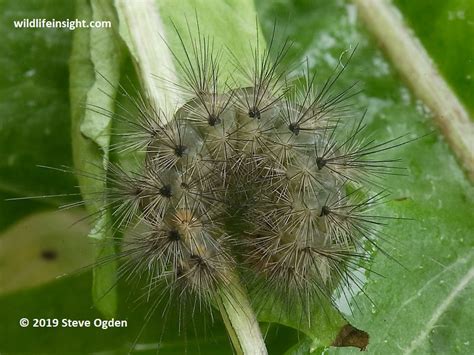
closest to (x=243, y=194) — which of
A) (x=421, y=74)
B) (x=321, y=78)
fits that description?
(x=321, y=78)

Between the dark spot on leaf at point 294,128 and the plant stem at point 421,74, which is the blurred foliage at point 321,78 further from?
the dark spot on leaf at point 294,128

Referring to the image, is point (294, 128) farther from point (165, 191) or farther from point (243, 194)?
point (165, 191)

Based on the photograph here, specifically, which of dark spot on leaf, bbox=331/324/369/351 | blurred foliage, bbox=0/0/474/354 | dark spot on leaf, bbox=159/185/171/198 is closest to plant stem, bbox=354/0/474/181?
blurred foliage, bbox=0/0/474/354

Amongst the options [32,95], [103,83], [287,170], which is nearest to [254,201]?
[287,170]

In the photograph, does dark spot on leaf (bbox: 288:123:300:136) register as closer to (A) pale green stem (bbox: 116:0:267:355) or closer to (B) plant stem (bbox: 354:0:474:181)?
(A) pale green stem (bbox: 116:0:267:355)

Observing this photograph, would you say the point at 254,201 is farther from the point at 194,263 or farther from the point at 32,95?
the point at 32,95

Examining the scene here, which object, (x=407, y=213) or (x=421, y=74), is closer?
(x=407, y=213)
